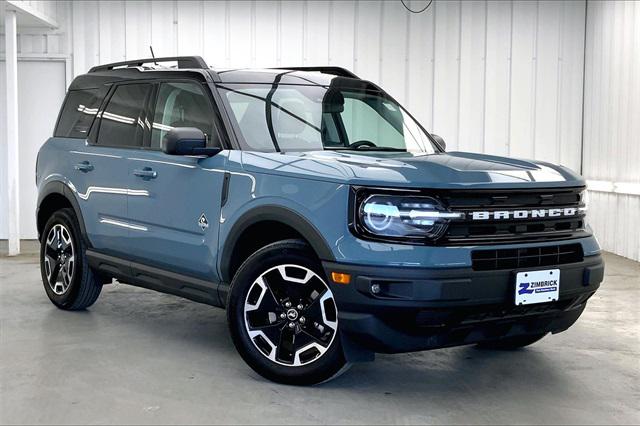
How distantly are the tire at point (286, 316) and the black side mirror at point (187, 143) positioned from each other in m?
0.73

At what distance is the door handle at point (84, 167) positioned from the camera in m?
5.61

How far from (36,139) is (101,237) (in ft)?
21.5

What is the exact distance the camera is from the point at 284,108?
15.6 feet

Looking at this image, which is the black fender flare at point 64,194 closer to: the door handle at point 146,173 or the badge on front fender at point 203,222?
the door handle at point 146,173

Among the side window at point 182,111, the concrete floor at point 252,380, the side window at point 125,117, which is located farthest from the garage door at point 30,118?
the side window at point 182,111

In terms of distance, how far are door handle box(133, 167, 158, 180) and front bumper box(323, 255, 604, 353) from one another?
166 centimetres

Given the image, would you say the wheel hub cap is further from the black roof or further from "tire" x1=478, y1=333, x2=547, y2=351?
the black roof

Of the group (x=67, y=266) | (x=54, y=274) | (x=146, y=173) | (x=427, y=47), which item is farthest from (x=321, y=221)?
(x=427, y=47)

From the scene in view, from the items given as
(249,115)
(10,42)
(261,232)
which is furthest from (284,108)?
(10,42)

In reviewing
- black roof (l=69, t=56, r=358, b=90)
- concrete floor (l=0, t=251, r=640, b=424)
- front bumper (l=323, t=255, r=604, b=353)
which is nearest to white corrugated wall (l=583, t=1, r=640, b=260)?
concrete floor (l=0, t=251, r=640, b=424)

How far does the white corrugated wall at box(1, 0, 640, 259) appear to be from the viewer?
37.0 ft

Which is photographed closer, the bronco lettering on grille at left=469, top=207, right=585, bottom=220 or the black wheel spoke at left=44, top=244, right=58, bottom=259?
the bronco lettering on grille at left=469, top=207, right=585, bottom=220

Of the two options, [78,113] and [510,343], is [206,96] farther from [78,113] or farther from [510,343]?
[510,343]

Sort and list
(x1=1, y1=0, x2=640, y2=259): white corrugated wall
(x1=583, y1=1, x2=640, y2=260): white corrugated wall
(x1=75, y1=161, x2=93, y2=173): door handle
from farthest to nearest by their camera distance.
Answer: (x1=1, y1=0, x2=640, y2=259): white corrugated wall
(x1=583, y1=1, x2=640, y2=260): white corrugated wall
(x1=75, y1=161, x2=93, y2=173): door handle
